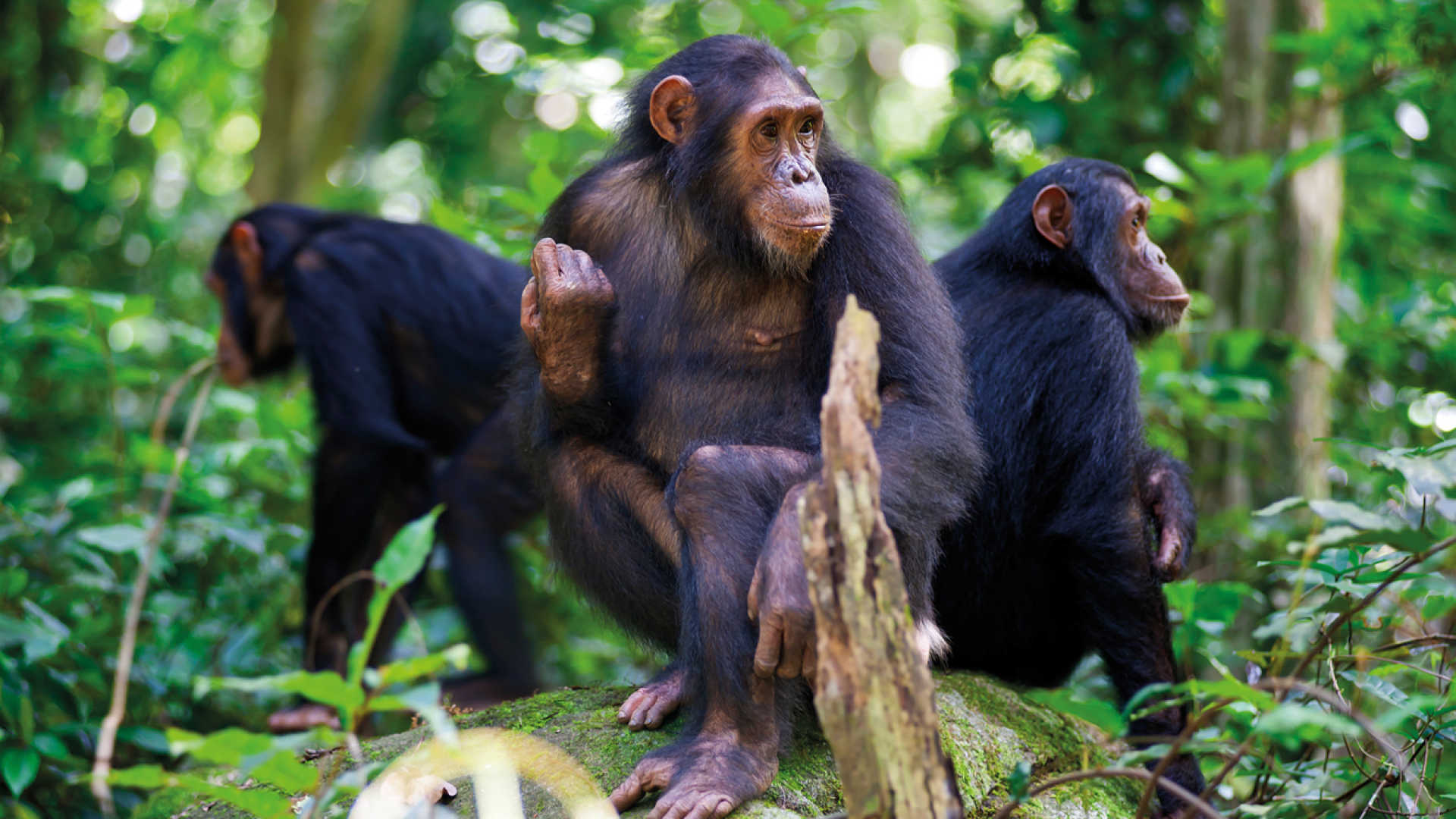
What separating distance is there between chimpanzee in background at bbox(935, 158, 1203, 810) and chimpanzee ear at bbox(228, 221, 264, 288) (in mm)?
3652

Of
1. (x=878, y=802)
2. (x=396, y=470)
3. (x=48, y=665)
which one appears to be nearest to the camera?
(x=878, y=802)

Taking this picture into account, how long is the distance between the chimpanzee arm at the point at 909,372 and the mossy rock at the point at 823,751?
0.49 meters

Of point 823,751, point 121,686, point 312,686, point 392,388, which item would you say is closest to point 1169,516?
point 823,751

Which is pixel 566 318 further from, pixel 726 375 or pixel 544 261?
pixel 726 375

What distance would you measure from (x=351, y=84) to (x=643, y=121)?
8.17 metres

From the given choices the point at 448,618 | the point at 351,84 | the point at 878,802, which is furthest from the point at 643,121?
the point at 351,84

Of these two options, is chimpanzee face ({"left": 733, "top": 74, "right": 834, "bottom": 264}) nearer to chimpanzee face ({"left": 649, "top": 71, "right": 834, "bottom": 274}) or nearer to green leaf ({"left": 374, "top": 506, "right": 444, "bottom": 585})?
chimpanzee face ({"left": 649, "top": 71, "right": 834, "bottom": 274})

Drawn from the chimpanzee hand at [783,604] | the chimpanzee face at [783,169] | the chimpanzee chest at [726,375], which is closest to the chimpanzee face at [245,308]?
the chimpanzee chest at [726,375]

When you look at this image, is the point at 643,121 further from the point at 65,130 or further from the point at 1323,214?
the point at 65,130

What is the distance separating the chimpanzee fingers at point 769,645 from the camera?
2613 millimetres

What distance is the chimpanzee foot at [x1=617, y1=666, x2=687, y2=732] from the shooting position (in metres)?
3.24

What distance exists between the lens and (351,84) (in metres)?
11.0

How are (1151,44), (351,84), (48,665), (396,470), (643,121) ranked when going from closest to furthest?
(643,121) < (48,665) < (396,470) < (1151,44) < (351,84)

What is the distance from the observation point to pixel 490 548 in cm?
587
